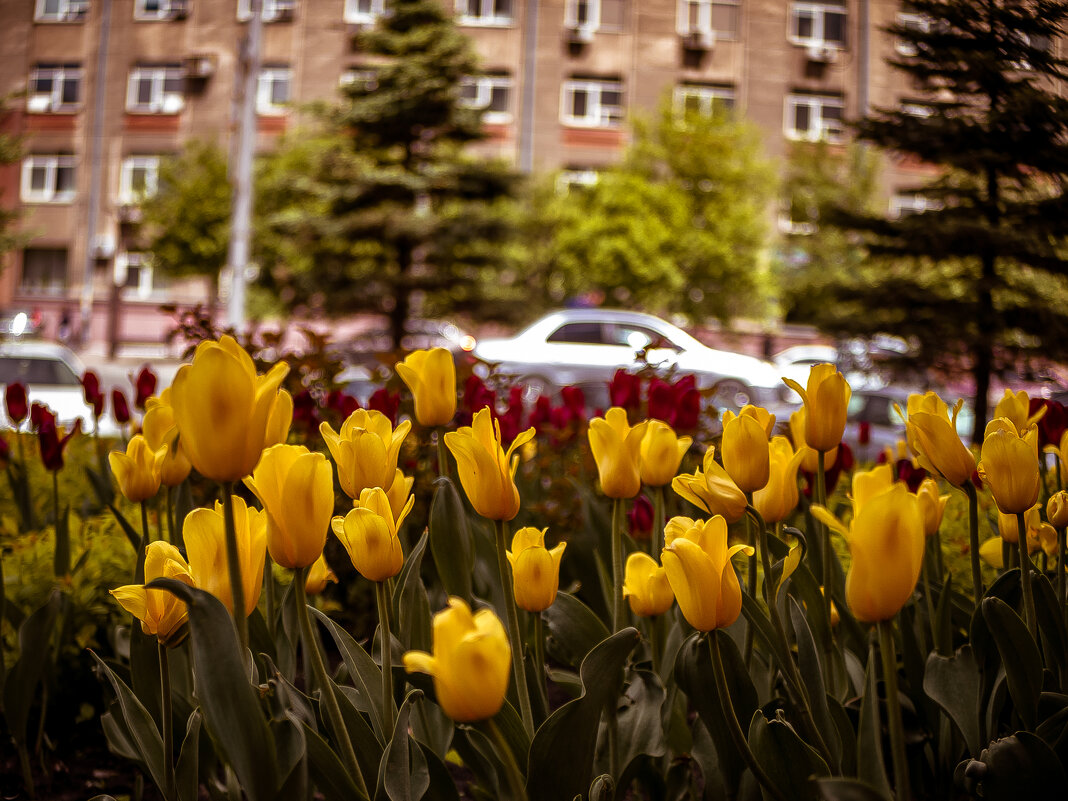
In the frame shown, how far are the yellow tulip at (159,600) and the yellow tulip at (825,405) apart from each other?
0.96m

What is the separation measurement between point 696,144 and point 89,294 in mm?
20279

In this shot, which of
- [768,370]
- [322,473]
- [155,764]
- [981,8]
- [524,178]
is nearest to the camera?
[322,473]

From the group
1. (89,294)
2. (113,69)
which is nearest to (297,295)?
(89,294)

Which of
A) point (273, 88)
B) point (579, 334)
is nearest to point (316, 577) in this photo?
point (579, 334)

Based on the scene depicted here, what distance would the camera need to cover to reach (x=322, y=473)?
1198mm

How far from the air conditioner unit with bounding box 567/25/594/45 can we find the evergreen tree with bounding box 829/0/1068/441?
2364 cm

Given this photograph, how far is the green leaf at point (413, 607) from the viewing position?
158 centimetres

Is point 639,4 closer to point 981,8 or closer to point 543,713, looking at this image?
point 981,8

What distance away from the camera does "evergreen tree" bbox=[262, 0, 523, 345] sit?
1792cm

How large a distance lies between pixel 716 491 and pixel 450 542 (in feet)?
2.14

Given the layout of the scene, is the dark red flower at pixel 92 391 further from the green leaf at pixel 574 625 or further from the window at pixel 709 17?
the window at pixel 709 17

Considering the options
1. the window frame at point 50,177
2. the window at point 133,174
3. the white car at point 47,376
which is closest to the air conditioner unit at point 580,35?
the window at point 133,174

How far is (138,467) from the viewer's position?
6.11ft

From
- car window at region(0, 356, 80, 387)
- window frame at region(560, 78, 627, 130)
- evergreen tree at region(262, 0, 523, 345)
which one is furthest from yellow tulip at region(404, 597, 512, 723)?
window frame at region(560, 78, 627, 130)
